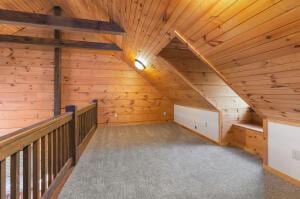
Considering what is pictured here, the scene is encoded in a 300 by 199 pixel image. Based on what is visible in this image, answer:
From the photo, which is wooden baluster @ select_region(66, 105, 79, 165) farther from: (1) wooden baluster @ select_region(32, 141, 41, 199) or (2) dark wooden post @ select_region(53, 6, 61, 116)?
(2) dark wooden post @ select_region(53, 6, 61, 116)

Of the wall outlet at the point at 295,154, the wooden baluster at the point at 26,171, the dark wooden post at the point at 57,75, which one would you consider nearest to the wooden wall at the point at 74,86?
the dark wooden post at the point at 57,75

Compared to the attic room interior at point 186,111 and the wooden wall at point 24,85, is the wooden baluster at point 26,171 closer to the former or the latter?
the attic room interior at point 186,111

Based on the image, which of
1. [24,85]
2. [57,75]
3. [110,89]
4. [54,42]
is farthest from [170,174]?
[24,85]

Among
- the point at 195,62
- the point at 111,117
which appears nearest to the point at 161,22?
the point at 195,62

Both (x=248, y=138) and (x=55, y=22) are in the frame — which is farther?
(x=248, y=138)

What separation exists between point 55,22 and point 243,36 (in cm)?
258

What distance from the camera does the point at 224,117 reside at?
335cm

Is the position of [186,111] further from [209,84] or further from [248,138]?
[248,138]

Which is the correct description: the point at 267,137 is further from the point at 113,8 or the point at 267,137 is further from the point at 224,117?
the point at 113,8

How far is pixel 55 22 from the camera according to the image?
275 cm

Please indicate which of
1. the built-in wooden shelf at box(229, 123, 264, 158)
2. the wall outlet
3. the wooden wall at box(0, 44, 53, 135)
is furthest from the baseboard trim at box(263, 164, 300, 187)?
the wooden wall at box(0, 44, 53, 135)

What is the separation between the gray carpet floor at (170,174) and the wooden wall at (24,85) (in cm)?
239

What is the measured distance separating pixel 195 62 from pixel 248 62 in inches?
52.0

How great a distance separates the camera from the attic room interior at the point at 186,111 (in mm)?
1331
